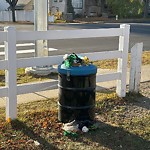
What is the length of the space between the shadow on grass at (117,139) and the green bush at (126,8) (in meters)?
41.3

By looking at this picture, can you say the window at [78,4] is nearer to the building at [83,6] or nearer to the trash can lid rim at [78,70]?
the building at [83,6]

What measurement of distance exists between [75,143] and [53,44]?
37.1 feet

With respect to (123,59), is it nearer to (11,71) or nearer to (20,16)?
(11,71)

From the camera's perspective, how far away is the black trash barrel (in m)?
5.11

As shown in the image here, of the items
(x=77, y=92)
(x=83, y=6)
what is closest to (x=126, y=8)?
(x=83, y=6)

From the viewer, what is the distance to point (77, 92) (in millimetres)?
5168

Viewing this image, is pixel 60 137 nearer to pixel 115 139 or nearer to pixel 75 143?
pixel 75 143

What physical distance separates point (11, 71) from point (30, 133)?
38.9 inches

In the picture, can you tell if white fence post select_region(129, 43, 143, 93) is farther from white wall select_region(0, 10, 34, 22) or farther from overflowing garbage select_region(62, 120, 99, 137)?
white wall select_region(0, 10, 34, 22)

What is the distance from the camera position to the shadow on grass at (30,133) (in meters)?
4.68

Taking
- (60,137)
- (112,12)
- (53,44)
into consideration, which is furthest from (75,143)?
(112,12)

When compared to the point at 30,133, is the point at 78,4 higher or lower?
higher

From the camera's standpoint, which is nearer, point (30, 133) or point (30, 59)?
point (30, 133)

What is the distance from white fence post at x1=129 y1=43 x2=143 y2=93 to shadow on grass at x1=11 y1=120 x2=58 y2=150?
266cm
